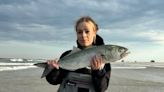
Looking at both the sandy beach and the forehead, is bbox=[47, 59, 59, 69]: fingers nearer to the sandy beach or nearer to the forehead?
the forehead

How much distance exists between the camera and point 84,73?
4758 mm

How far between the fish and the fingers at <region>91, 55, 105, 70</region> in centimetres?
4

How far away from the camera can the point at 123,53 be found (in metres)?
4.35

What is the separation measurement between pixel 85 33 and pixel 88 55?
338 mm

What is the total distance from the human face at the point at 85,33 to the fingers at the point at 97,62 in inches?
13.1

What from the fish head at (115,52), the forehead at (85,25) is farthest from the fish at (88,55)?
the forehead at (85,25)

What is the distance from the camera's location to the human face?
4.57m

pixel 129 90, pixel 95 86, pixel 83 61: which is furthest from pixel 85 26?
pixel 129 90

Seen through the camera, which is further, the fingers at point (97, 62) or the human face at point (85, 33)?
the human face at point (85, 33)

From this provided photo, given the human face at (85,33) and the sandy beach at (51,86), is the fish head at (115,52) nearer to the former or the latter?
the human face at (85,33)

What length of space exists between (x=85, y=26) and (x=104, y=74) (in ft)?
2.13

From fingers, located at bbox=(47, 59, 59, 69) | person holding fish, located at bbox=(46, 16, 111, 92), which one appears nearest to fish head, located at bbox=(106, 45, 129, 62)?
person holding fish, located at bbox=(46, 16, 111, 92)

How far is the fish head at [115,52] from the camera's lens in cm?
427

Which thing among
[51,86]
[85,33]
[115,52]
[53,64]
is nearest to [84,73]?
[53,64]
